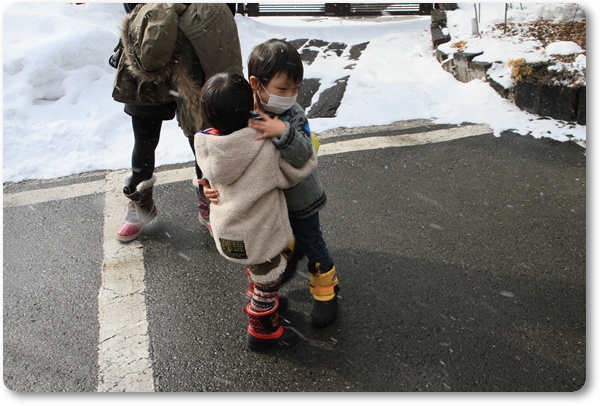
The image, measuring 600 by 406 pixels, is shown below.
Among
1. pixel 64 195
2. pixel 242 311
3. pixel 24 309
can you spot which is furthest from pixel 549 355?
pixel 64 195


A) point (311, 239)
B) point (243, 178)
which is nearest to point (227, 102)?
point (243, 178)

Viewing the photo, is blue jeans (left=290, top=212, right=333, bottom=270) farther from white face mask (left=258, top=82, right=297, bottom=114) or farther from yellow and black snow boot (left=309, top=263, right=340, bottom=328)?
white face mask (left=258, top=82, right=297, bottom=114)

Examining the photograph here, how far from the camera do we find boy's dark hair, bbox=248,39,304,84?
6.73 ft

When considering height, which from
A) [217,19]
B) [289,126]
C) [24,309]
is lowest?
[24,309]

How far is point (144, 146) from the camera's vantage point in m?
3.10

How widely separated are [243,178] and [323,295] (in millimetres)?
750

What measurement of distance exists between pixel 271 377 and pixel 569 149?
279cm

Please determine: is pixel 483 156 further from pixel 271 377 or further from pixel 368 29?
pixel 368 29

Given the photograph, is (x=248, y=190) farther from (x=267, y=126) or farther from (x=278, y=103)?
(x=278, y=103)

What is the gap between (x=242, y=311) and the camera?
2.68 metres

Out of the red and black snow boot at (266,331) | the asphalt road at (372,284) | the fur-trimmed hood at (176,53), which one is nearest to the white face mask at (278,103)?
the fur-trimmed hood at (176,53)

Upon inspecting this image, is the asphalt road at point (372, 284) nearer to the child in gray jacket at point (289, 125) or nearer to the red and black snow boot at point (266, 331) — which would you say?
the red and black snow boot at point (266, 331)

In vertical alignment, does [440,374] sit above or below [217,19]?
below

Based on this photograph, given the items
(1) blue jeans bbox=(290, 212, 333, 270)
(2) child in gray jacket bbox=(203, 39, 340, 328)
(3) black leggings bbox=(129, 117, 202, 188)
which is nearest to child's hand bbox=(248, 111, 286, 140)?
(2) child in gray jacket bbox=(203, 39, 340, 328)
